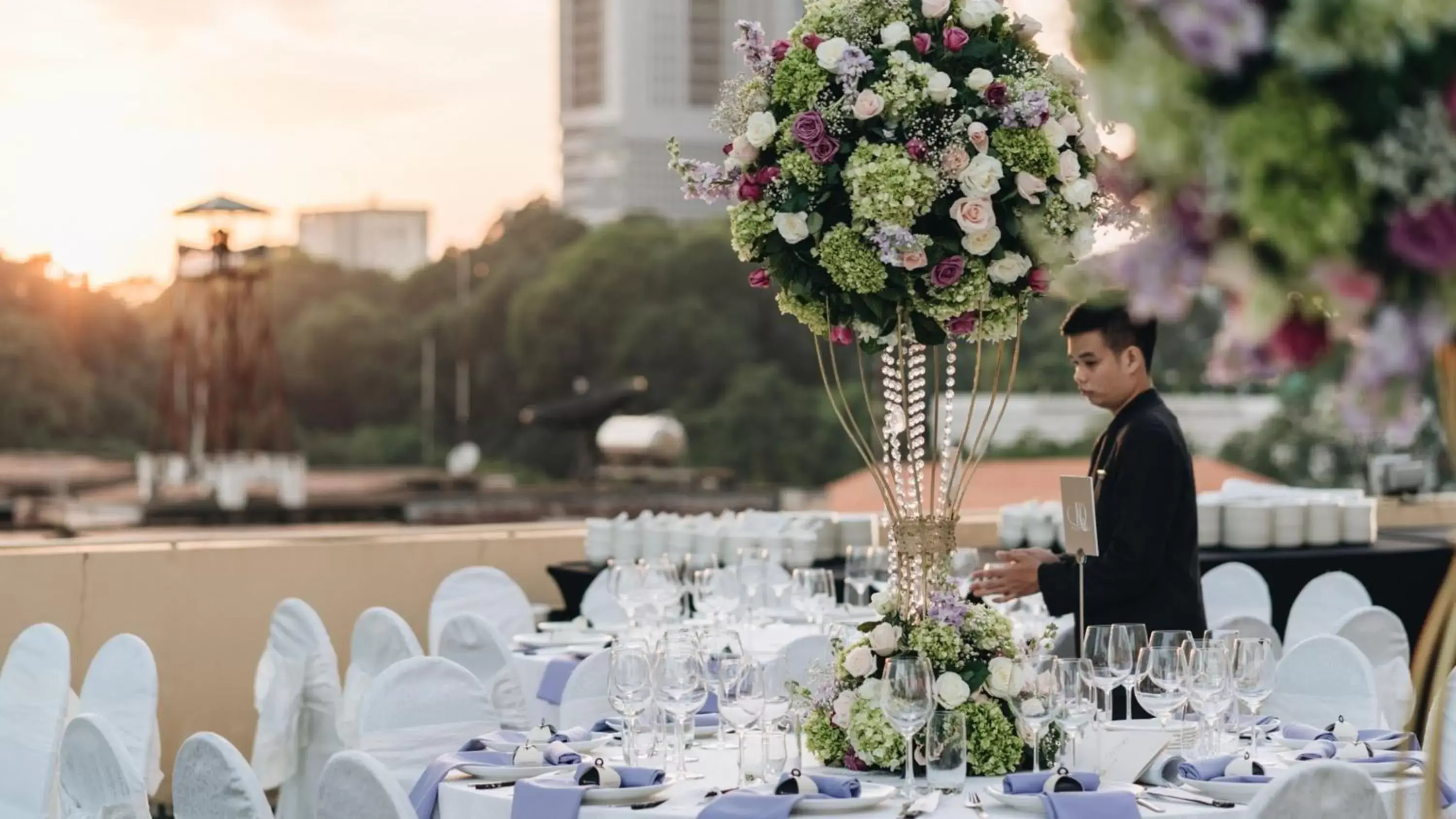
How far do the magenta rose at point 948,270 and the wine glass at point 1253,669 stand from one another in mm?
901

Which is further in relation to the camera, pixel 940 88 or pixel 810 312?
pixel 810 312

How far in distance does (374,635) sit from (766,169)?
2785 millimetres

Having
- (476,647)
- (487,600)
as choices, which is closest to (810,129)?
(476,647)

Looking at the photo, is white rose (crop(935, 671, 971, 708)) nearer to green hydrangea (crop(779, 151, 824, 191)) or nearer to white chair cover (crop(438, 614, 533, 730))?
green hydrangea (crop(779, 151, 824, 191))

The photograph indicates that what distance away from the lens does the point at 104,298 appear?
47375 millimetres

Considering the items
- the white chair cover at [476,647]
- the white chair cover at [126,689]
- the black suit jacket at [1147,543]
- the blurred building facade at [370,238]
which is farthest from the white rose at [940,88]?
the blurred building facade at [370,238]

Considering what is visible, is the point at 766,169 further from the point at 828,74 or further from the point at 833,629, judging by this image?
the point at 833,629

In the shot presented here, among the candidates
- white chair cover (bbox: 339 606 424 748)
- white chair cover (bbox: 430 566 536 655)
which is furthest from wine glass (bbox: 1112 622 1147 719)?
white chair cover (bbox: 430 566 536 655)

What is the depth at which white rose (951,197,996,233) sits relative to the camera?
348 centimetres

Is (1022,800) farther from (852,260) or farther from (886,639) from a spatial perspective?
(852,260)

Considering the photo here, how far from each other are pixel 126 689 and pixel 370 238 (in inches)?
1857

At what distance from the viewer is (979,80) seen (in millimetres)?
3549

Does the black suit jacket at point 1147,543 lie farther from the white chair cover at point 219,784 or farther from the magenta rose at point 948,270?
the white chair cover at point 219,784

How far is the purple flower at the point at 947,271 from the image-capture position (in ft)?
11.6
